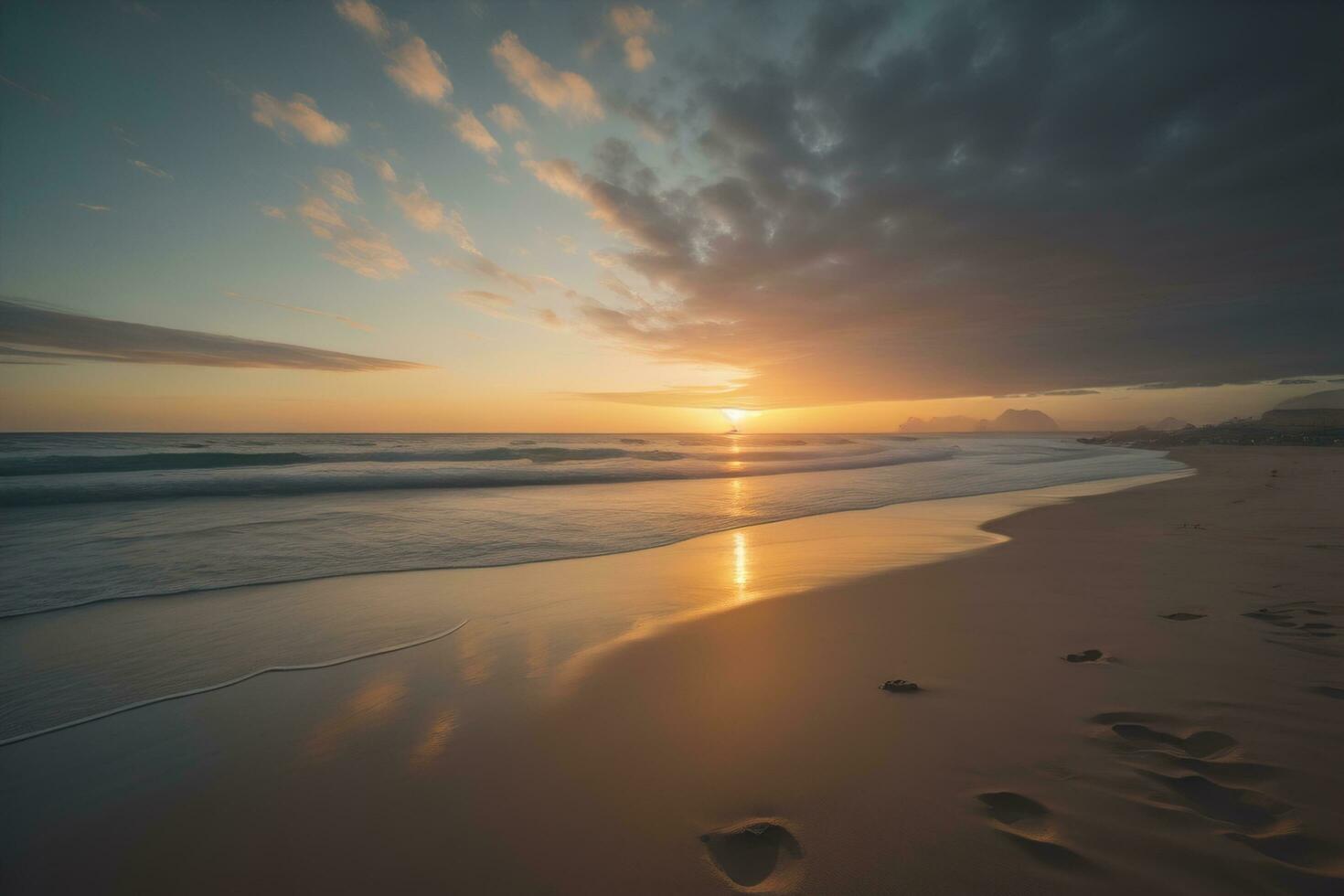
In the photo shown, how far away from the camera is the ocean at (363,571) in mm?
3996

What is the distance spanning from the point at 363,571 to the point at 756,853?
6.41 m

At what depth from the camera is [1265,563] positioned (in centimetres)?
579

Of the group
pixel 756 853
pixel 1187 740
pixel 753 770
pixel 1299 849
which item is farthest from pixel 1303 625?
pixel 756 853

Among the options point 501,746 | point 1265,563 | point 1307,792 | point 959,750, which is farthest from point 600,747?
point 1265,563

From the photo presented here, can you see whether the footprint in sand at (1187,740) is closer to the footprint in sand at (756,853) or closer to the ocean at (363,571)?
the footprint in sand at (756,853)

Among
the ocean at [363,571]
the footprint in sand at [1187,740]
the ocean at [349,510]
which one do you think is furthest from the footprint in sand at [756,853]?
the ocean at [349,510]

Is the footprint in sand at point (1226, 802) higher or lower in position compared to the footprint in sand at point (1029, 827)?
higher

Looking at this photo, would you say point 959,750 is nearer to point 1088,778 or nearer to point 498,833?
point 1088,778

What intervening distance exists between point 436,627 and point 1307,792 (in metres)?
5.55

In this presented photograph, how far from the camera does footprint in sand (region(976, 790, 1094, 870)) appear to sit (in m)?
1.90

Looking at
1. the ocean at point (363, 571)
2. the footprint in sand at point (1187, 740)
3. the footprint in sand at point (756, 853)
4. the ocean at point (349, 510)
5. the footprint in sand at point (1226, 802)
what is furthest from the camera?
the ocean at point (349, 510)

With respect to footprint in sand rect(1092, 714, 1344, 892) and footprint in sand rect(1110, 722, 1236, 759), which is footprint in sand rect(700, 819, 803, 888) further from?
footprint in sand rect(1110, 722, 1236, 759)

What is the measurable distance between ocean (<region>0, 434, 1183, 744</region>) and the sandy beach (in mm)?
491

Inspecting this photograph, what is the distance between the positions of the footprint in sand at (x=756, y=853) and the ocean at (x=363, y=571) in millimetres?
2145
